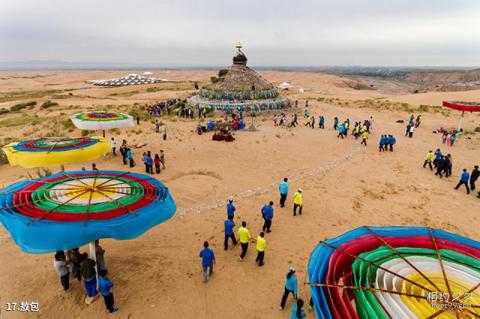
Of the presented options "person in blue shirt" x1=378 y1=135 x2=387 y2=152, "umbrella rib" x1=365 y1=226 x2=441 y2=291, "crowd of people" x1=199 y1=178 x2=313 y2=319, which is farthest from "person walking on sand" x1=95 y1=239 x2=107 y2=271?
"person in blue shirt" x1=378 y1=135 x2=387 y2=152

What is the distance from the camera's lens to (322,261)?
479 cm

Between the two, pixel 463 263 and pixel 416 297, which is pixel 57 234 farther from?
pixel 463 263

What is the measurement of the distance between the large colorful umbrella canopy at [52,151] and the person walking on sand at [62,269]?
125 inches

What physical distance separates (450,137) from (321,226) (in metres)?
15.8

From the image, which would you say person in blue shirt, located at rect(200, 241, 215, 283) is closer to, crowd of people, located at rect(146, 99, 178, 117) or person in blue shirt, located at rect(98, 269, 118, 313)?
person in blue shirt, located at rect(98, 269, 118, 313)

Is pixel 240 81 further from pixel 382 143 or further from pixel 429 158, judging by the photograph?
pixel 429 158

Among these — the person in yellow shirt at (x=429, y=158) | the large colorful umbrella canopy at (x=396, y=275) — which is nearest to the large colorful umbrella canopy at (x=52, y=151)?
the large colorful umbrella canopy at (x=396, y=275)

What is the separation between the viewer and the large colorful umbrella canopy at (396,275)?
3.65 m

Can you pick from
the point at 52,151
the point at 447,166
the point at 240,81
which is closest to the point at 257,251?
the point at 52,151

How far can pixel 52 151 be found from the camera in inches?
366

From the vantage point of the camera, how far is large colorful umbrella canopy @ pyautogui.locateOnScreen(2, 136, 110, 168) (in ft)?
29.6

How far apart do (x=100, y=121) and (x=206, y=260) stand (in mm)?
9461

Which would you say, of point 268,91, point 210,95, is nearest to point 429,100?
point 268,91

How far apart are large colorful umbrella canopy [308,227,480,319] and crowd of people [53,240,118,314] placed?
4601 mm
